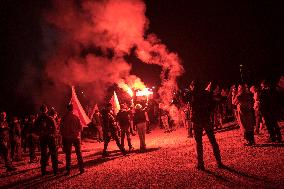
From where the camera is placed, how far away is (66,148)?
388 inches

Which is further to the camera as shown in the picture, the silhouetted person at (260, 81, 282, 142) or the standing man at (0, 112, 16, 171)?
the standing man at (0, 112, 16, 171)

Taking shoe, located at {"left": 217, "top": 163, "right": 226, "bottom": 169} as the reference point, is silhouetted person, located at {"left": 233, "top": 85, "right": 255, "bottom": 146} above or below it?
above

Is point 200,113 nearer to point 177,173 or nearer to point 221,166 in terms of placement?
point 221,166

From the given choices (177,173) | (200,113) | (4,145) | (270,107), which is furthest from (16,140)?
(270,107)

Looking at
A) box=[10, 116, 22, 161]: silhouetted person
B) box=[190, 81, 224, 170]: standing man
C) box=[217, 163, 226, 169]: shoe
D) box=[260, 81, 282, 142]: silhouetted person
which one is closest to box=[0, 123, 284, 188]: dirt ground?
box=[217, 163, 226, 169]: shoe

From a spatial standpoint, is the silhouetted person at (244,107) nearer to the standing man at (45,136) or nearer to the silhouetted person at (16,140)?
the standing man at (45,136)

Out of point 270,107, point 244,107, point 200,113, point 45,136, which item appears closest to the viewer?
point 200,113

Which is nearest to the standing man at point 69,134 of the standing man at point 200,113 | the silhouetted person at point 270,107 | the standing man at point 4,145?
the standing man at point 4,145

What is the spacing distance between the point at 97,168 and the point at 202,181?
14.3 ft

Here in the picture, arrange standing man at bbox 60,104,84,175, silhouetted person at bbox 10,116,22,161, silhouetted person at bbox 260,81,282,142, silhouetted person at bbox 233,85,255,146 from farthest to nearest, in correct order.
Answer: silhouetted person at bbox 10,116,22,161, silhouetted person at bbox 233,85,255,146, silhouetted person at bbox 260,81,282,142, standing man at bbox 60,104,84,175

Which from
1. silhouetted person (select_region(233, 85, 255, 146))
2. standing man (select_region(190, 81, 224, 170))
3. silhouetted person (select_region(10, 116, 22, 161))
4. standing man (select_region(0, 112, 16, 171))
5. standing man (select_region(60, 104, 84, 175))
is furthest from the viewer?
silhouetted person (select_region(10, 116, 22, 161))

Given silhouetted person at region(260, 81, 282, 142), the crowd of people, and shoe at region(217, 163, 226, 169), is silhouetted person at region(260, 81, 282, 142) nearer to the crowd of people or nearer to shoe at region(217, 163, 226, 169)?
the crowd of people

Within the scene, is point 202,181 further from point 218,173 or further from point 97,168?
point 97,168

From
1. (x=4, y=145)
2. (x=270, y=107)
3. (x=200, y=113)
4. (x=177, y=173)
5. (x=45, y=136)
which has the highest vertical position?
(x=270, y=107)
